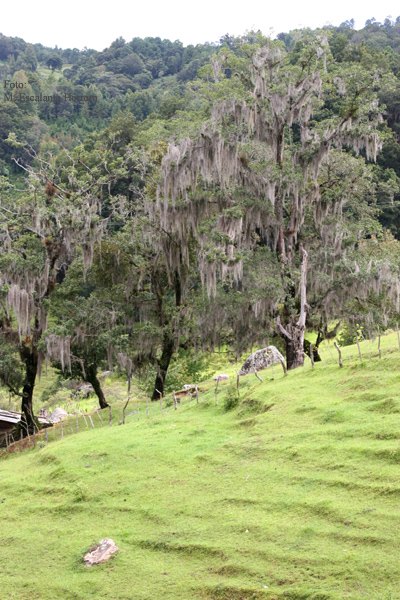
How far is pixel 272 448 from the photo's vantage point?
1015 cm

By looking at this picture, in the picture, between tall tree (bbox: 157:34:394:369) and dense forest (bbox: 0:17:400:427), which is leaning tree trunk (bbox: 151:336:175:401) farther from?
tall tree (bbox: 157:34:394:369)

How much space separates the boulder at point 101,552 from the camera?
792cm

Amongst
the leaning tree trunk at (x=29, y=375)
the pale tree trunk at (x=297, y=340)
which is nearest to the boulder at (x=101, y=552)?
the pale tree trunk at (x=297, y=340)

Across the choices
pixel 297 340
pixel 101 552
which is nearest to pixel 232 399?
pixel 297 340

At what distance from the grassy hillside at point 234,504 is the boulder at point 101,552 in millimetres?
110

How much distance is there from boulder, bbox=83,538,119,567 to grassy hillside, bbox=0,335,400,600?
0.11 meters

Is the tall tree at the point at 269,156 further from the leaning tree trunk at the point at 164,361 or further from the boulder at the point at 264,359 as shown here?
the leaning tree trunk at the point at 164,361

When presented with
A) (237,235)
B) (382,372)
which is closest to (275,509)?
(382,372)

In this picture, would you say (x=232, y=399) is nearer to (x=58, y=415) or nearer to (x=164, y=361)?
(x=164, y=361)

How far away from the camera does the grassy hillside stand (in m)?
6.72

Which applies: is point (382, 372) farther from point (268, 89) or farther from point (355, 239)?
point (268, 89)

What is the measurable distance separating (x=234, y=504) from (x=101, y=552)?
223cm

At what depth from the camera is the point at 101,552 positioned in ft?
26.5

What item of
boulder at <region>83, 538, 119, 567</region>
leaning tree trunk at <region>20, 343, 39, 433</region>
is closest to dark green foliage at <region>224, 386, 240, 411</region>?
boulder at <region>83, 538, 119, 567</region>
